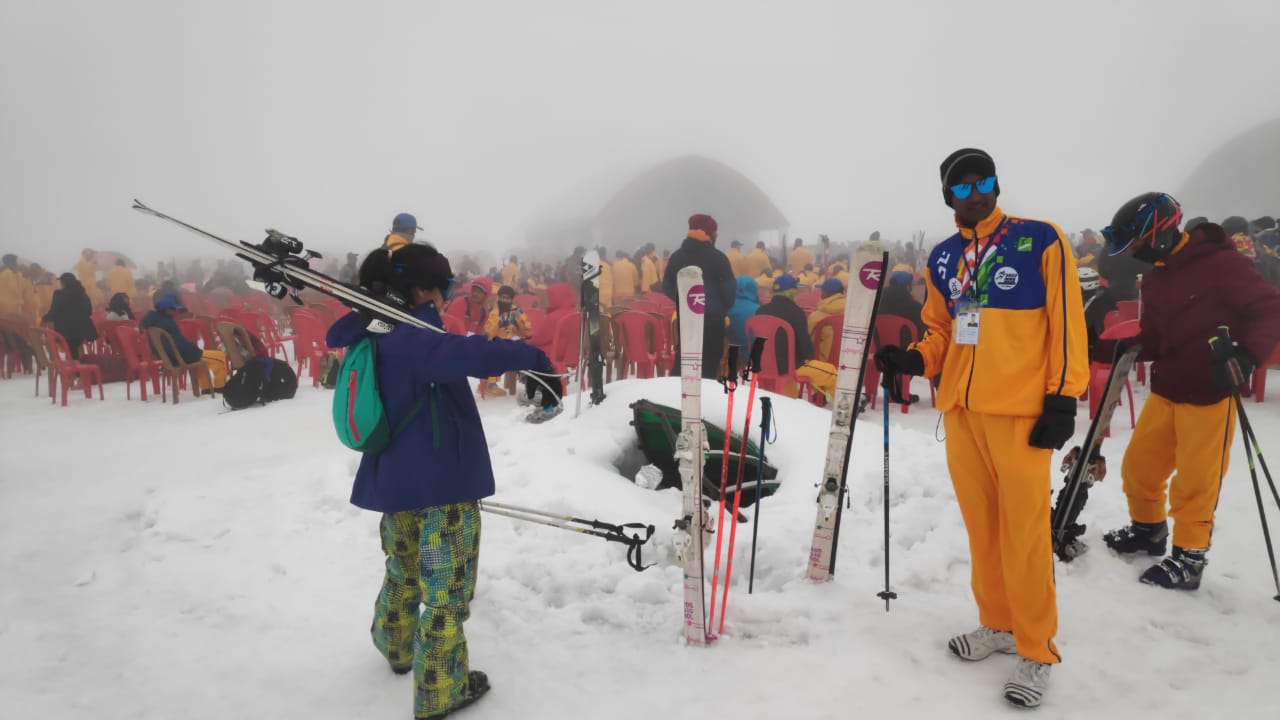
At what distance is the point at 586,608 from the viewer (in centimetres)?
268

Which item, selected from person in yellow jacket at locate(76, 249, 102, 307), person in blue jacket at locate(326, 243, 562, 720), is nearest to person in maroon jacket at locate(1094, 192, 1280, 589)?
person in blue jacket at locate(326, 243, 562, 720)

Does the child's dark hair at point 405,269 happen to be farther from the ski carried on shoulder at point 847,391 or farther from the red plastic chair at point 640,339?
the red plastic chair at point 640,339

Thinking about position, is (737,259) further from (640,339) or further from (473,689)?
(473,689)

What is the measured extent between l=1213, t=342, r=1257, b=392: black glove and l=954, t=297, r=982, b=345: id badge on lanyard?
1.16 metres

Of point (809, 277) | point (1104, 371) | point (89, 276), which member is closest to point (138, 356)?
point (89, 276)

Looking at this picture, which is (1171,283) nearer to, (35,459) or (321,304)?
(35,459)

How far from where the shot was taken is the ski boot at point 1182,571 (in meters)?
2.63

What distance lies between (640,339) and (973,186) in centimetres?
506

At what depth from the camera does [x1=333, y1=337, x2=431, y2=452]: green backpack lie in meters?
1.79

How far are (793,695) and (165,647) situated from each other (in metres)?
2.50

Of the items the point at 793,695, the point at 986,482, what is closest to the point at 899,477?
the point at 986,482

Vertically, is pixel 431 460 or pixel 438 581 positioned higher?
pixel 431 460

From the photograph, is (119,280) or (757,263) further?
(757,263)

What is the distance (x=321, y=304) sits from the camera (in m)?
10.0
